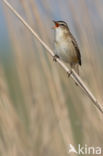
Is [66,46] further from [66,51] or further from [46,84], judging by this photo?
[46,84]

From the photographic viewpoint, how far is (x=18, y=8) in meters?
2.91

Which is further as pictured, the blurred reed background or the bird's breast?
the bird's breast

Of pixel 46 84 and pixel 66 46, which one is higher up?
pixel 66 46

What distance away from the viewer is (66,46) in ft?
10.5

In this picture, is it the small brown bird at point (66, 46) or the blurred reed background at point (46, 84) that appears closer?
the blurred reed background at point (46, 84)

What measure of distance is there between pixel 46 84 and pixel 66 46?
293mm

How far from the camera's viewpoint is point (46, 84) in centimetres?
306

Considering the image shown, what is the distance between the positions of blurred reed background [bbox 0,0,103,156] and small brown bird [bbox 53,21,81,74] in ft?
0.26

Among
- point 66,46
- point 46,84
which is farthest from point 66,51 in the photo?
point 46,84

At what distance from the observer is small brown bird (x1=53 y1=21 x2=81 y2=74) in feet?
10.3

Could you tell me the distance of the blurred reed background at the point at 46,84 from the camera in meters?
2.86

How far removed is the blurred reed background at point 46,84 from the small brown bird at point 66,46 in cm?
8

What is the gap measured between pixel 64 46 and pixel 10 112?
59 centimetres

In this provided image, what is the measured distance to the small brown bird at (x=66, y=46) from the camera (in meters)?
3.15
